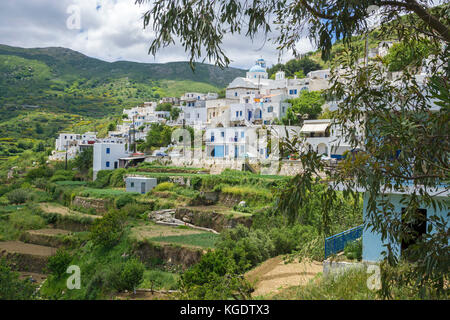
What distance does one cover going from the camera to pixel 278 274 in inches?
422

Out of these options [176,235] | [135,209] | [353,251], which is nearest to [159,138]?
[135,209]

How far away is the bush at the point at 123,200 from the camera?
25.1m

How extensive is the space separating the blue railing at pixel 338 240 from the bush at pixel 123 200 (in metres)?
19.4

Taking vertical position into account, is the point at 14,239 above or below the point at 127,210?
below

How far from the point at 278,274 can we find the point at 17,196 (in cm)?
2877

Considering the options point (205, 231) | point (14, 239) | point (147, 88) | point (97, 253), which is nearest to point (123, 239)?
point (97, 253)

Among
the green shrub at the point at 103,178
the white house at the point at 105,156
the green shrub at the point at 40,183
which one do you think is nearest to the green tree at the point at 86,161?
the white house at the point at 105,156

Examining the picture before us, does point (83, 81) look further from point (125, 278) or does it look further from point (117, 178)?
point (125, 278)

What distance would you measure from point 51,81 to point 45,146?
2968 centimetres

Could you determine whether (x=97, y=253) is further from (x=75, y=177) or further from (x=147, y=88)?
(x=147, y=88)

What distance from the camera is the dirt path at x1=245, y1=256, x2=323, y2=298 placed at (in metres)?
8.96

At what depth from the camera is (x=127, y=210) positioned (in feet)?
76.4

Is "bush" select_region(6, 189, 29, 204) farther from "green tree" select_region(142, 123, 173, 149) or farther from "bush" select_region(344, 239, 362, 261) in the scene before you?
"bush" select_region(344, 239, 362, 261)

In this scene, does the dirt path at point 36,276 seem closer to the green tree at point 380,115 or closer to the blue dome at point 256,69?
the green tree at point 380,115
